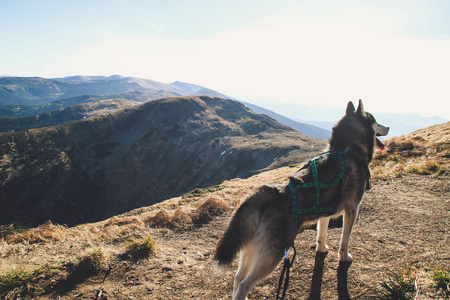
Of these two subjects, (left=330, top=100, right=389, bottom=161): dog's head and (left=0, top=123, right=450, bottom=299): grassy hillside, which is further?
(left=330, top=100, right=389, bottom=161): dog's head

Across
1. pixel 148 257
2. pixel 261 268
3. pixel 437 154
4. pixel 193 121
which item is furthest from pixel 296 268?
pixel 193 121

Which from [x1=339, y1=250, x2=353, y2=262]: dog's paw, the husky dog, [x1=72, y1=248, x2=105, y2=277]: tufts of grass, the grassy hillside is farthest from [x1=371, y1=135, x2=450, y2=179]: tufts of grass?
[x1=72, y1=248, x2=105, y2=277]: tufts of grass

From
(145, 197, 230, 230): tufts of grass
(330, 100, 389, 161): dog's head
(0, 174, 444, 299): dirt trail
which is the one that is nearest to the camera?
(0, 174, 444, 299): dirt trail

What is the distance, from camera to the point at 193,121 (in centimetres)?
10862

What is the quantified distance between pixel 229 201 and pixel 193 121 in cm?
10133

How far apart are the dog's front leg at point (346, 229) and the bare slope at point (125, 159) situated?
51131 mm

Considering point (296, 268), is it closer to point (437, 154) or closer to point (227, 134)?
point (437, 154)

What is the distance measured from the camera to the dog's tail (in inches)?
121

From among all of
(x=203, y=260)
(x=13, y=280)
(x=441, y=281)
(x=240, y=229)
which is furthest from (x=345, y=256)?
(x=13, y=280)

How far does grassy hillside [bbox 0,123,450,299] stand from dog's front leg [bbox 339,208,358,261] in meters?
0.23

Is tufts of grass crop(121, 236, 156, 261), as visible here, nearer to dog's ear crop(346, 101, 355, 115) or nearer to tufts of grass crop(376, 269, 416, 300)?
tufts of grass crop(376, 269, 416, 300)

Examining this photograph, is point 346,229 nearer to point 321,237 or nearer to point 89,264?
point 321,237

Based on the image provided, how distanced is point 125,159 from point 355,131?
318 feet

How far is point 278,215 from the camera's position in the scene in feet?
11.0
